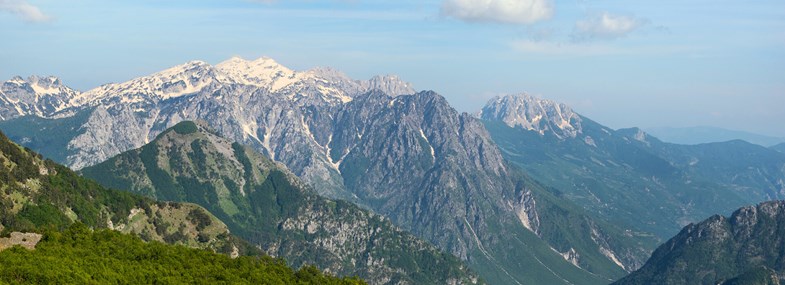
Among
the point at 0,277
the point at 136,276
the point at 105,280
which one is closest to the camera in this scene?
the point at 0,277

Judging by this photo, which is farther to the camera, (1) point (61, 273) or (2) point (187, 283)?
(2) point (187, 283)

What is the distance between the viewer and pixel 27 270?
159750 mm

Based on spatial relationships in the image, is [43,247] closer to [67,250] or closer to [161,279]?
[67,250]

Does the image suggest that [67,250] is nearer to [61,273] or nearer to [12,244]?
[12,244]

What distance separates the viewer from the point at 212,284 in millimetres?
199125

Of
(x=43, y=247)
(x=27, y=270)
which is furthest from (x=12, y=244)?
(x=27, y=270)

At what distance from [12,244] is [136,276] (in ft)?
114

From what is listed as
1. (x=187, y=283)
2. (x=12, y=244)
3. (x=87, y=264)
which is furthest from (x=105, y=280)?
(x=12, y=244)

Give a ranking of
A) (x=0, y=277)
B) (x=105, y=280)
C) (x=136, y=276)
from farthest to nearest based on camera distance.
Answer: (x=136, y=276) → (x=105, y=280) → (x=0, y=277)

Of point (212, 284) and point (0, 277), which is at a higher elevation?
point (0, 277)

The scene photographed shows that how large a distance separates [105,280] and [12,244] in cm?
3907

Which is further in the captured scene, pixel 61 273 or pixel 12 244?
pixel 12 244

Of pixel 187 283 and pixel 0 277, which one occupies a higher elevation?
pixel 0 277

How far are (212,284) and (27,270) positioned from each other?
160ft
